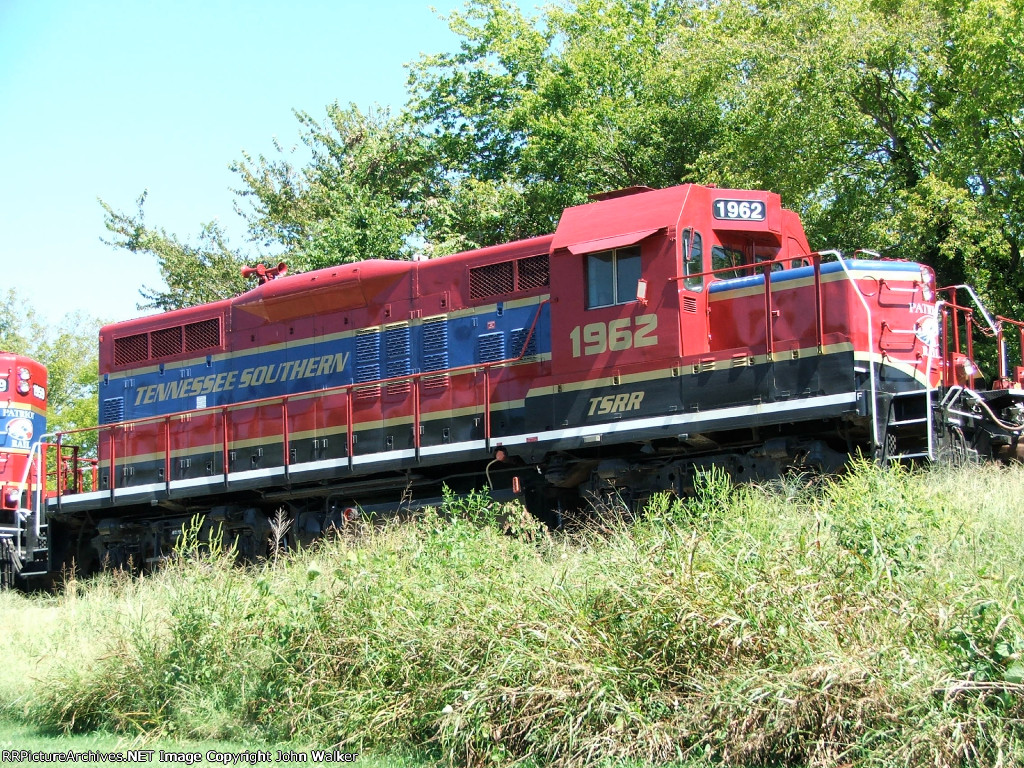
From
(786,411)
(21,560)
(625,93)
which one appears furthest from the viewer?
(625,93)

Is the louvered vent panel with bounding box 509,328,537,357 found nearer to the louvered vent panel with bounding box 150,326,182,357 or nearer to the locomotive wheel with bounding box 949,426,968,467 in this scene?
the locomotive wheel with bounding box 949,426,968,467

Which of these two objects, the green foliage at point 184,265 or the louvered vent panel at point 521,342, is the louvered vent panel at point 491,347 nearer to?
the louvered vent panel at point 521,342

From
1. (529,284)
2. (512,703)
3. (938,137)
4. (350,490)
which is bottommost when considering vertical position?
(512,703)

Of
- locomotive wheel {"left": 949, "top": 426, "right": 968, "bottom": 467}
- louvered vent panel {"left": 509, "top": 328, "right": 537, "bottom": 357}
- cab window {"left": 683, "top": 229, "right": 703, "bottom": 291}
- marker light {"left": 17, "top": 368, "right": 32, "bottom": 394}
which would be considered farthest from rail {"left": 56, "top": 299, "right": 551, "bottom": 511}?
locomotive wheel {"left": 949, "top": 426, "right": 968, "bottom": 467}

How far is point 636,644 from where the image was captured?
242 inches

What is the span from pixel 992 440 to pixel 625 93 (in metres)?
13.8

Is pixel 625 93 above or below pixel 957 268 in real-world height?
above

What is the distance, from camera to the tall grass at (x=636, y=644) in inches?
206

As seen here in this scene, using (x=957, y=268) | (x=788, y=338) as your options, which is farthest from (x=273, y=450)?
(x=957, y=268)

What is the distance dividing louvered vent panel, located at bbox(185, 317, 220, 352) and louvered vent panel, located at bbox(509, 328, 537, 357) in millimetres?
4525

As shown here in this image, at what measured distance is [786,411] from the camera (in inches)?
379

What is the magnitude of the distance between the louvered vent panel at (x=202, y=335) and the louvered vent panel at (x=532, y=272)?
461 cm

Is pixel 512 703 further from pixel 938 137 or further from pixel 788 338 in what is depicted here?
pixel 938 137

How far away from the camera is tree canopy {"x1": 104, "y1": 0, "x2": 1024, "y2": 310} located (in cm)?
1738
